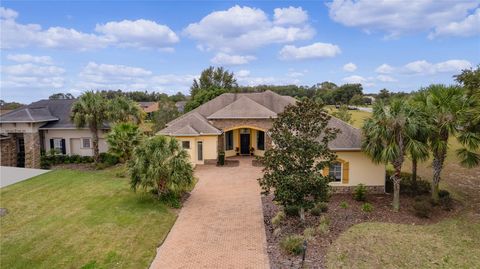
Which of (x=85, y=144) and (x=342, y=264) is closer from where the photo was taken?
(x=342, y=264)

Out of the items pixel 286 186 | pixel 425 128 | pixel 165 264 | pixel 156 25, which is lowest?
pixel 165 264

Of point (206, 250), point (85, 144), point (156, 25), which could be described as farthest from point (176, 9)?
point (206, 250)

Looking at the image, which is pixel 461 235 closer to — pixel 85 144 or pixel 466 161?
pixel 466 161

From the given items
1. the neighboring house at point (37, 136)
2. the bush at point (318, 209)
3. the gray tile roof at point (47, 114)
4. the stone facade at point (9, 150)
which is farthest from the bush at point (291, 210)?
the stone facade at point (9, 150)

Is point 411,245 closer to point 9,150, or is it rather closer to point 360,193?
point 360,193

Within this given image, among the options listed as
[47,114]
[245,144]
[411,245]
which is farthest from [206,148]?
[411,245]

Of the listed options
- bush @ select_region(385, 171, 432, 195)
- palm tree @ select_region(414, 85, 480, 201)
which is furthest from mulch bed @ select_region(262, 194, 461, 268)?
palm tree @ select_region(414, 85, 480, 201)

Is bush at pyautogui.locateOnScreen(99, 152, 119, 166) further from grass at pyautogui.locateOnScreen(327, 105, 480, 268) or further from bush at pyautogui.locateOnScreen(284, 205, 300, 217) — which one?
grass at pyautogui.locateOnScreen(327, 105, 480, 268)
